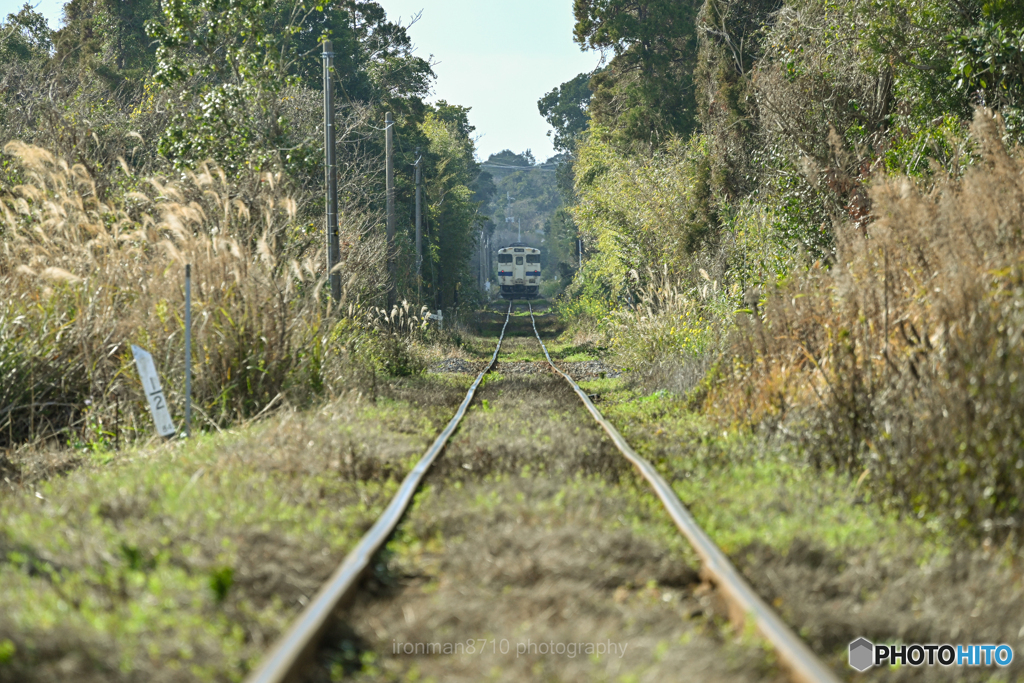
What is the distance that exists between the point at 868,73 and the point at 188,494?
1162 centimetres

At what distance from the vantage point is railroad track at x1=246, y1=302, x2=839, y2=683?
308 cm

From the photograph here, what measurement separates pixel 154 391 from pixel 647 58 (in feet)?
87.7

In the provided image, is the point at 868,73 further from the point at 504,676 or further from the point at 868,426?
the point at 504,676

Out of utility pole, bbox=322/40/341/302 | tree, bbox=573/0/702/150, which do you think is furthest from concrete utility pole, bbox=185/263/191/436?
tree, bbox=573/0/702/150

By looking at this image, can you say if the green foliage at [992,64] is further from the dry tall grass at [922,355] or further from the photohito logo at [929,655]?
the photohito logo at [929,655]

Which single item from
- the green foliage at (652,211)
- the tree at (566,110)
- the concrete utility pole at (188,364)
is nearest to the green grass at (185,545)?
the concrete utility pole at (188,364)

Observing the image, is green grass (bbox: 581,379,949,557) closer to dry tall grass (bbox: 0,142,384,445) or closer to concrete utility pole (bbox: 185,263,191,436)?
dry tall grass (bbox: 0,142,384,445)

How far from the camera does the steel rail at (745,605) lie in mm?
3100

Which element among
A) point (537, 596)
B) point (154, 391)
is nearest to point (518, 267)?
point (154, 391)

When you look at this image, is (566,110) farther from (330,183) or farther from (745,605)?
(745,605)

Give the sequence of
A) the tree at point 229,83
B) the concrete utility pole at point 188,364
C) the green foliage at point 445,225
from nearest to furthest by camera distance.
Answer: the concrete utility pole at point 188,364, the tree at point 229,83, the green foliage at point 445,225

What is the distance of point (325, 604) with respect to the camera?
12.0 feet

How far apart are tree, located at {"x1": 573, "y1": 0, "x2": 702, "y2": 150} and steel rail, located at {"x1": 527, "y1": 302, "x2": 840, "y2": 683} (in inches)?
995

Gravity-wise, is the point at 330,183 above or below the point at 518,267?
above
